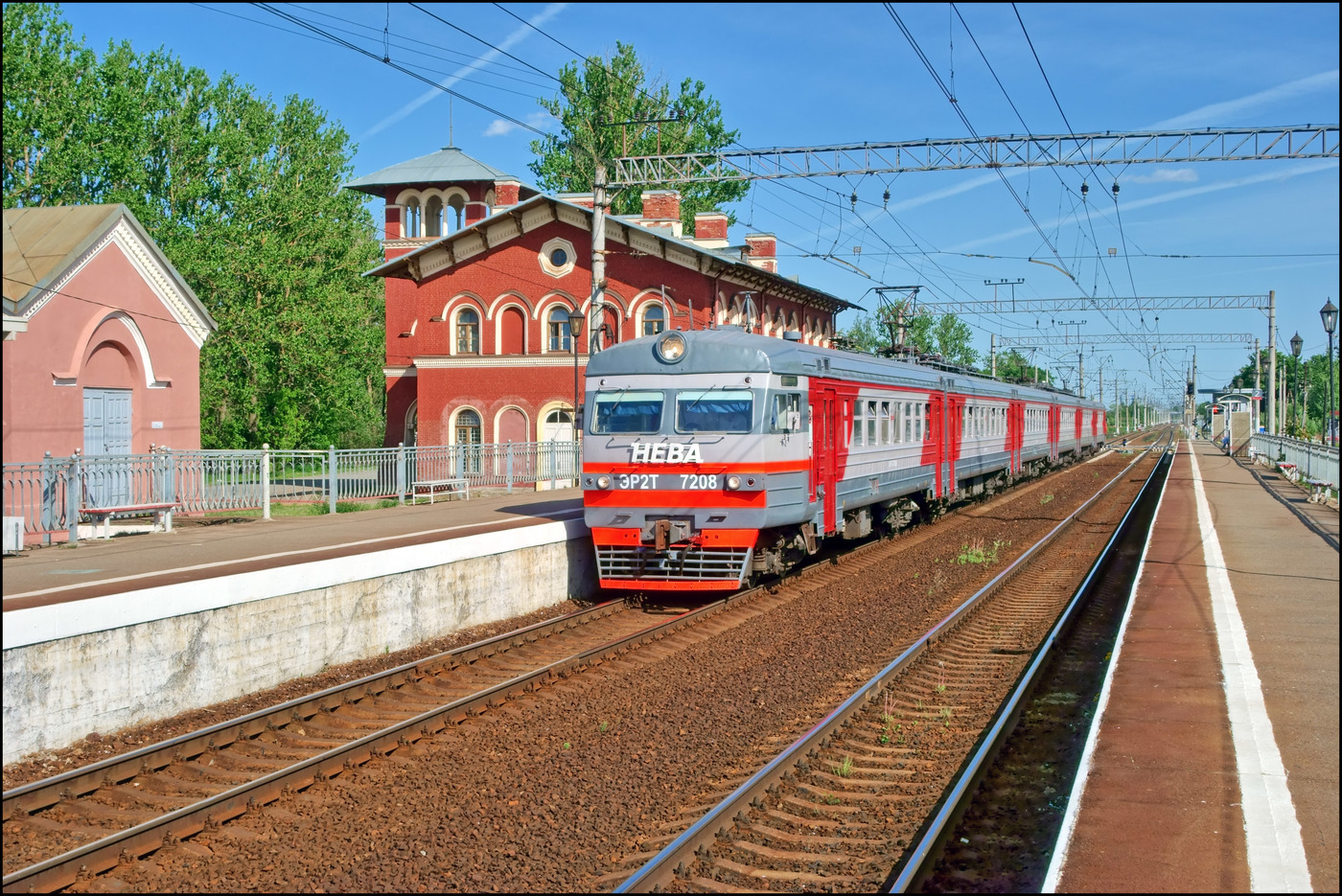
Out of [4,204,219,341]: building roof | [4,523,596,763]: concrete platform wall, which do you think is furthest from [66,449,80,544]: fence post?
[4,523,596,763]: concrete platform wall

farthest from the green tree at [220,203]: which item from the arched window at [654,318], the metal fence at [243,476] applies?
the metal fence at [243,476]

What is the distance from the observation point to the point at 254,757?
7531 millimetres

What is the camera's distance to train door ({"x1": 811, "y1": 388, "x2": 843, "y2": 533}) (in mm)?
13836

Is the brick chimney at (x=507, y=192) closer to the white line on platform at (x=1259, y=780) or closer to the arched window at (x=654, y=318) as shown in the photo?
the arched window at (x=654, y=318)

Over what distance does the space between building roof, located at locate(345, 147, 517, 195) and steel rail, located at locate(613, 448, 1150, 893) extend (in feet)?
99.1

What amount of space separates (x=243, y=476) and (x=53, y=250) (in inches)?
195

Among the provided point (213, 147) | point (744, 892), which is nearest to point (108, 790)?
point (744, 892)

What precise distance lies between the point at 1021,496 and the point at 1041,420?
21.8 ft

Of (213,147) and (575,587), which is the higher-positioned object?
(213,147)

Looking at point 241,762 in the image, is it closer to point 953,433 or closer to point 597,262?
point 597,262

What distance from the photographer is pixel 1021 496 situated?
30125 mm

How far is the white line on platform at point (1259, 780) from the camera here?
5.03 meters

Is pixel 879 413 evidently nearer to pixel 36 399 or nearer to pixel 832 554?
pixel 832 554

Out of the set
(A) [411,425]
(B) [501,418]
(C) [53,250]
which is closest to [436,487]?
(C) [53,250]
